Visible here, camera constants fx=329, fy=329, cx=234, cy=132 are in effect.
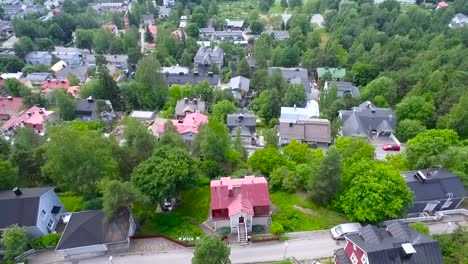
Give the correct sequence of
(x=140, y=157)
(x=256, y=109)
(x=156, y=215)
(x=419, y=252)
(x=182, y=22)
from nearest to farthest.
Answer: (x=419, y=252), (x=156, y=215), (x=140, y=157), (x=256, y=109), (x=182, y=22)

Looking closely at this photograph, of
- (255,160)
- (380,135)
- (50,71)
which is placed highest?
(255,160)

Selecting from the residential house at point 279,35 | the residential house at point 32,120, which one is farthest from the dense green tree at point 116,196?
the residential house at point 279,35

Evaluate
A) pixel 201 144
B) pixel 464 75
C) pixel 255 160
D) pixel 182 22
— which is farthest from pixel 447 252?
pixel 182 22

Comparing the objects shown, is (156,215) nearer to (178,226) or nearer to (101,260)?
(178,226)

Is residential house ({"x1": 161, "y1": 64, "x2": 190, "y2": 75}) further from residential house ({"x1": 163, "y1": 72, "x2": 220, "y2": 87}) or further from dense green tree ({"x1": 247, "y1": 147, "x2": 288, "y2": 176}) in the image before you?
dense green tree ({"x1": 247, "y1": 147, "x2": 288, "y2": 176})

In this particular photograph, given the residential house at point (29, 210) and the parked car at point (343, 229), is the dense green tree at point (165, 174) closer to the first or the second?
the residential house at point (29, 210)

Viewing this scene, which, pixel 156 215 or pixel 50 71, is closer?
pixel 156 215
